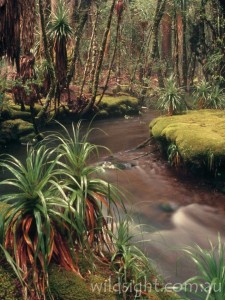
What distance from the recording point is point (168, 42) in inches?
1167

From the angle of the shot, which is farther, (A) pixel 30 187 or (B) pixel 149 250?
(B) pixel 149 250

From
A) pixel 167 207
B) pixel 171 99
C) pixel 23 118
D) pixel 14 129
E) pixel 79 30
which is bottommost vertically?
pixel 167 207

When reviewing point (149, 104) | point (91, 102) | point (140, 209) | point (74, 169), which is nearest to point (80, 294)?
point (74, 169)

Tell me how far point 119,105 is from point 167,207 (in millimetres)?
13462

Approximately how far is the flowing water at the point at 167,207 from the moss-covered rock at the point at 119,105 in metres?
8.14

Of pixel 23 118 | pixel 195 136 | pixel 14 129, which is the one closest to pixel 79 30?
pixel 23 118

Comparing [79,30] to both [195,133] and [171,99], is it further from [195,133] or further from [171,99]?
[195,133]

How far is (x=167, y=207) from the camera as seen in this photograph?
712 cm

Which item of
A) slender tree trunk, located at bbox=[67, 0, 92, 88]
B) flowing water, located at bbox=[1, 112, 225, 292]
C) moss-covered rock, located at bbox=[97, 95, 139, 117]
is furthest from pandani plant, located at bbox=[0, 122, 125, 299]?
moss-covered rock, located at bbox=[97, 95, 139, 117]

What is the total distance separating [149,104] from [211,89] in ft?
34.7

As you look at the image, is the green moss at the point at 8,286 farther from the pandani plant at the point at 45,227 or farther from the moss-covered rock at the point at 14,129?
the moss-covered rock at the point at 14,129

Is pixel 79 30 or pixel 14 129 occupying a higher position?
pixel 79 30

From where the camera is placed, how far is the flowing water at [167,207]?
17.5ft

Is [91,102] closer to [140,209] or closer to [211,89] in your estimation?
[211,89]
